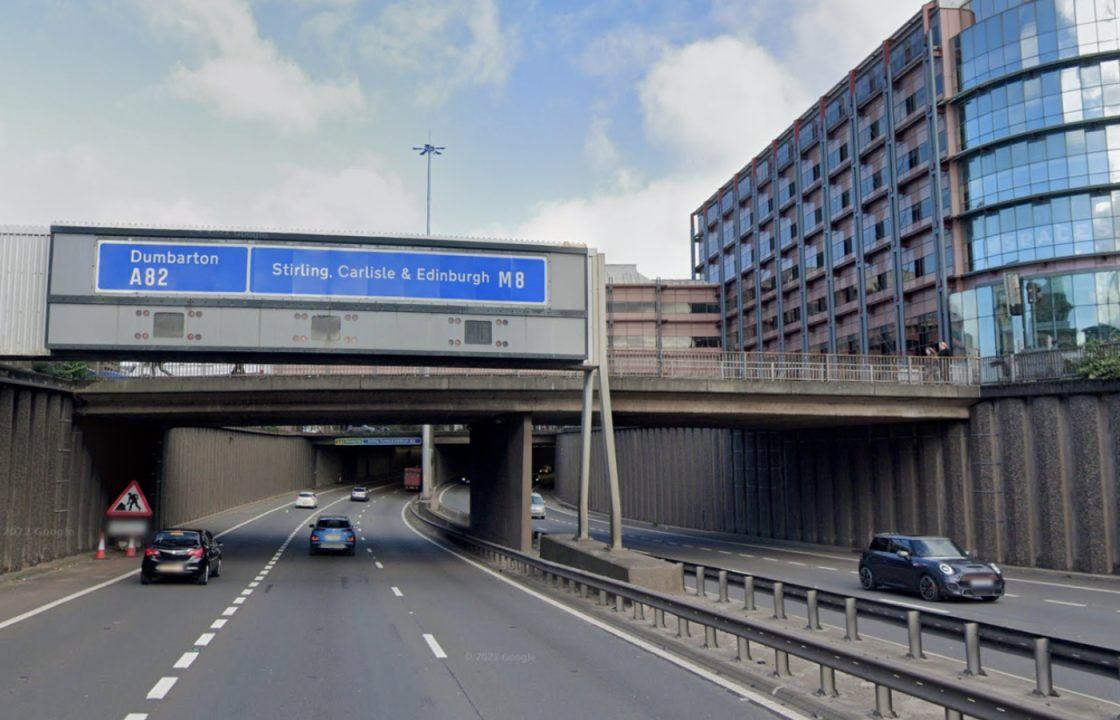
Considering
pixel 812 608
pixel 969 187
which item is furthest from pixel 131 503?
pixel 969 187

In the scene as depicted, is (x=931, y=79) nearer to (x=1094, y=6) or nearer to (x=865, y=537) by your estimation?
(x=1094, y=6)

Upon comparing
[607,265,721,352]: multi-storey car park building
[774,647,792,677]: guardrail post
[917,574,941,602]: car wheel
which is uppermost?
[607,265,721,352]: multi-storey car park building

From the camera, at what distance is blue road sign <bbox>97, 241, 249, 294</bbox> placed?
22.8 metres

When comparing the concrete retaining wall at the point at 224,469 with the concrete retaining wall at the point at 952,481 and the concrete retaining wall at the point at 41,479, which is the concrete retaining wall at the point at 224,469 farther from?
the concrete retaining wall at the point at 952,481

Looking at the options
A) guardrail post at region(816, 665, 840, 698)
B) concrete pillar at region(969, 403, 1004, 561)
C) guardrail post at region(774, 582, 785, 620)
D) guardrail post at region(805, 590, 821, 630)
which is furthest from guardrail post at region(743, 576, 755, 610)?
concrete pillar at region(969, 403, 1004, 561)

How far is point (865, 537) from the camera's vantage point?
37562 mm

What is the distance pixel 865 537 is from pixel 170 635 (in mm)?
29327

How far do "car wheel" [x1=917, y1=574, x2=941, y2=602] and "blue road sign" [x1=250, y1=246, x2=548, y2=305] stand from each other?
37.7 ft

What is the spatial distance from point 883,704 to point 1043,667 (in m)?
1.50

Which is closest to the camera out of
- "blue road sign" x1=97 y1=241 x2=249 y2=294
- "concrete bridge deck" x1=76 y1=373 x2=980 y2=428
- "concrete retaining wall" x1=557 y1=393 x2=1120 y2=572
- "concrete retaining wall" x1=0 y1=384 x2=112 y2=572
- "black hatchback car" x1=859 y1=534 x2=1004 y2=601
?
"black hatchback car" x1=859 y1=534 x2=1004 y2=601

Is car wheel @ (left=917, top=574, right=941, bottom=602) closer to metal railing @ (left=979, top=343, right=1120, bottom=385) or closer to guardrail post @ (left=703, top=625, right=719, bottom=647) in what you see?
guardrail post @ (left=703, top=625, right=719, bottom=647)

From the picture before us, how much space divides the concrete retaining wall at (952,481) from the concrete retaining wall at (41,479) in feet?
93.4

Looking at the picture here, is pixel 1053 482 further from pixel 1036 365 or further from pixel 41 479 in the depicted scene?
pixel 41 479

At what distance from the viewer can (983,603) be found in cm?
2006
